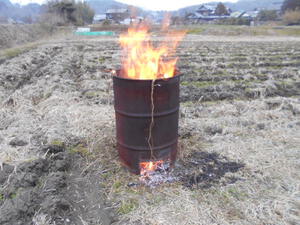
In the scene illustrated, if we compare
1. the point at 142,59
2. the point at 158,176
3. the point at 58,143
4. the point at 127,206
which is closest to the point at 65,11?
the point at 58,143

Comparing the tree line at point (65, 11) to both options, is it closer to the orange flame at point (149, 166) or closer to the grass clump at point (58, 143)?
the grass clump at point (58, 143)

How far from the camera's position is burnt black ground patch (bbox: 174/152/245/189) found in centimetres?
318

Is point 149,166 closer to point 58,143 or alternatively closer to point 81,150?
point 81,150

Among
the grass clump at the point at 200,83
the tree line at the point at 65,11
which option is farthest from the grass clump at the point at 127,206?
the tree line at the point at 65,11

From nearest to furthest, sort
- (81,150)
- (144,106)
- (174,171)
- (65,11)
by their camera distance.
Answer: (144,106) < (174,171) < (81,150) < (65,11)

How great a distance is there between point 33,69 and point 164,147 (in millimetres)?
8184

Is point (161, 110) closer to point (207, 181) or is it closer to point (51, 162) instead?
point (207, 181)

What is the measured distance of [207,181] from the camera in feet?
10.4

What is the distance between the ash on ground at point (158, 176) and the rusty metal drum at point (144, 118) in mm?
104

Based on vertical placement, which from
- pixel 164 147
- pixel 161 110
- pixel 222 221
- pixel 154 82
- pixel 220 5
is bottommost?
pixel 222 221

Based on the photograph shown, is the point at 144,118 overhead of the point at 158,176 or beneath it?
overhead

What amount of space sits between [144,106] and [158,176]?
3.12 feet

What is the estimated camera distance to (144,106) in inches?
117

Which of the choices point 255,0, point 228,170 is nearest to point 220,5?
point 228,170
